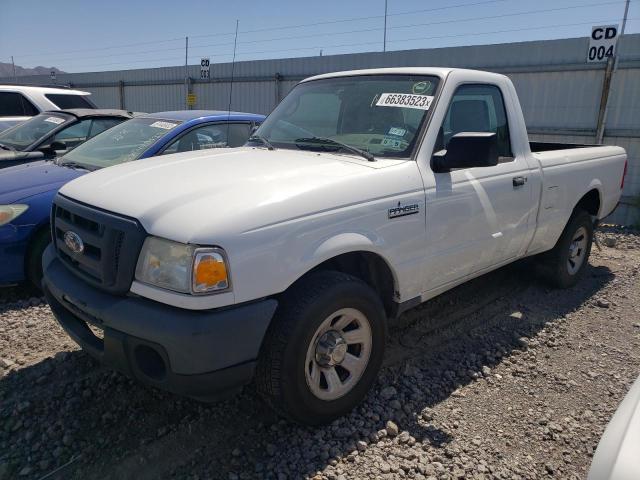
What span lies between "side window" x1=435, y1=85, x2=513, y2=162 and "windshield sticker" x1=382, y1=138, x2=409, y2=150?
0.79 feet

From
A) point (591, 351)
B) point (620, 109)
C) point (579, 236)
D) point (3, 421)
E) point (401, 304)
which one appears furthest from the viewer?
point (620, 109)

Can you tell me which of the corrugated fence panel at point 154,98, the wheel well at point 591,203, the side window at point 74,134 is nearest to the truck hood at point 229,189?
the wheel well at point 591,203

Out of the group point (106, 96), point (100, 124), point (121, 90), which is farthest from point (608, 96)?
point (106, 96)

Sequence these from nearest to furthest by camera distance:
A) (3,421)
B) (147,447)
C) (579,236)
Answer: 1. (147,447)
2. (3,421)
3. (579,236)

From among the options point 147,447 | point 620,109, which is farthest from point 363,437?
point 620,109

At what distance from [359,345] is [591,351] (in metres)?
2.10

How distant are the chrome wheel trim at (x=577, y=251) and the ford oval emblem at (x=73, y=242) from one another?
4518mm

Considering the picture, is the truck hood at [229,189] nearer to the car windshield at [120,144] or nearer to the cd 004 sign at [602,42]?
the car windshield at [120,144]

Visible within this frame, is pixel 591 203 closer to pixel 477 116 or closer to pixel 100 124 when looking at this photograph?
pixel 477 116

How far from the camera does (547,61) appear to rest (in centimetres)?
939

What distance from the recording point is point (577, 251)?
5.36m

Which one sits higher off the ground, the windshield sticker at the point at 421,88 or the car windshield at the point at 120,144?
the windshield sticker at the point at 421,88

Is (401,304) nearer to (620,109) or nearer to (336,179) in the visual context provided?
(336,179)

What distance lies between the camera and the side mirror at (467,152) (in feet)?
10.1
